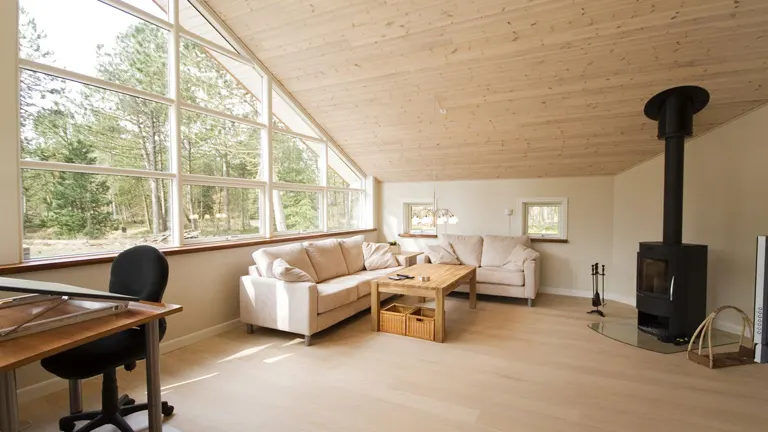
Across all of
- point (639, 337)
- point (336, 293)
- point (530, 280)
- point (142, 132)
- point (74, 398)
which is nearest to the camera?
point (74, 398)

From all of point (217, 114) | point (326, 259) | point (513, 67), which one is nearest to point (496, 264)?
point (326, 259)

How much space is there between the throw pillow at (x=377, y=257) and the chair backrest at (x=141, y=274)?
333 centimetres

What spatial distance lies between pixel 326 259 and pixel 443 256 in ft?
6.49

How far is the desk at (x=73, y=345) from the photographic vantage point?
1.34m

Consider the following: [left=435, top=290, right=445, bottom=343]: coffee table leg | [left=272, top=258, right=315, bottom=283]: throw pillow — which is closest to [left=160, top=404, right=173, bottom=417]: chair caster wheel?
[left=272, top=258, right=315, bottom=283]: throw pillow

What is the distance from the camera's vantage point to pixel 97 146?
10.6ft

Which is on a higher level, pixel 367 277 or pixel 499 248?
pixel 499 248

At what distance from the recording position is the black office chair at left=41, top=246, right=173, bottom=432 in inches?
73.2

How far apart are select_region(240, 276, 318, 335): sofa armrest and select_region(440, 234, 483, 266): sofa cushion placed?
2.91 meters

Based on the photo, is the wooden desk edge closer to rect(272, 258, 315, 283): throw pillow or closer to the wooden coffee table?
rect(272, 258, 315, 283): throw pillow

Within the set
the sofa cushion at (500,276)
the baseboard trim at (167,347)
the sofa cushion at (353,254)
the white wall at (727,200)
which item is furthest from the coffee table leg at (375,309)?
the white wall at (727,200)

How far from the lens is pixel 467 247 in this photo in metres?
5.88

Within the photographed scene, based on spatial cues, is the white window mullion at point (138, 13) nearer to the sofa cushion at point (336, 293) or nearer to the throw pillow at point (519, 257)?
the sofa cushion at point (336, 293)

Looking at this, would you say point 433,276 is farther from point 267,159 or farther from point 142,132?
point 142,132
